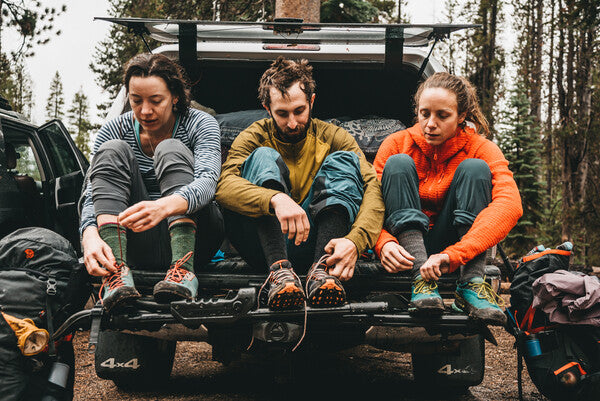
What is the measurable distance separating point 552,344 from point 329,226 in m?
1.19

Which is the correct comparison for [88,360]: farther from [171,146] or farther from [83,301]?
[171,146]

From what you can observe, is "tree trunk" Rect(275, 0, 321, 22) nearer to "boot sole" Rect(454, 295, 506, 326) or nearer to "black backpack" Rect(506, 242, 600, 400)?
"black backpack" Rect(506, 242, 600, 400)

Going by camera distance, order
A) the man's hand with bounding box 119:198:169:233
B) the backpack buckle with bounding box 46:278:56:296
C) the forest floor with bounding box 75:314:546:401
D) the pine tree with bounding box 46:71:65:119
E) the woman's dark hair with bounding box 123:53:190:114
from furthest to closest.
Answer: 1. the pine tree with bounding box 46:71:65:119
2. the forest floor with bounding box 75:314:546:401
3. the woman's dark hair with bounding box 123:53:190:114
4. the backpack buckle with bounding box 46:278:56:296
5. the man's hand with bounding box 119:198:169:233

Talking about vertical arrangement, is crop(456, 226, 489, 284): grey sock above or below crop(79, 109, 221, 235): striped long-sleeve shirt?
below

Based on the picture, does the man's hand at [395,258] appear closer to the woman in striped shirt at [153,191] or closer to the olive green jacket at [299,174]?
the olive green jacket at [299,174]

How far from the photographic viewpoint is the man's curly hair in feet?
9.53

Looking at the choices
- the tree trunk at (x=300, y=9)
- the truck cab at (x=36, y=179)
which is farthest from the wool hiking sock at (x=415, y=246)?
the tree trunk at (x=300, y=9)

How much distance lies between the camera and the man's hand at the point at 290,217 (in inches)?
96.7

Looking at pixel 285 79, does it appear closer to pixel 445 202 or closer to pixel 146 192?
pixel 146 192

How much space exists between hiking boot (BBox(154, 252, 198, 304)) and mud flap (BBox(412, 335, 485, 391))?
1471 mm

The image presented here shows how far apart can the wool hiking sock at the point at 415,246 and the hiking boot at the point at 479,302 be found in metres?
0.22

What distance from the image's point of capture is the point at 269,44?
12.2 ft

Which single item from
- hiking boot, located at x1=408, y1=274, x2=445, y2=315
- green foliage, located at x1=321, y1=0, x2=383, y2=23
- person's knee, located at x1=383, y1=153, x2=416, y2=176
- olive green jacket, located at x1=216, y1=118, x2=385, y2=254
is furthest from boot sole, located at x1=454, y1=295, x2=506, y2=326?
Answer: green foliage, located at x1=321, y1=0, x2=383, y2=23

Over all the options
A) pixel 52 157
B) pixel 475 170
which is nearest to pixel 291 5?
A: pixel 52 157
